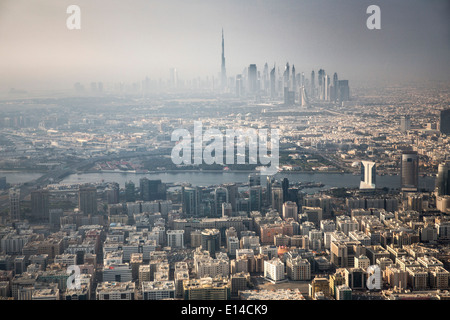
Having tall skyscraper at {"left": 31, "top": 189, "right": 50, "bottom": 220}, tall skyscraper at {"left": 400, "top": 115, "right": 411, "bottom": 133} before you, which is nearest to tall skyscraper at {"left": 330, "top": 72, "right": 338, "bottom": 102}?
tall skyscraper at {"left": 400, "top": 115, "right": 411, "bottom": 133}

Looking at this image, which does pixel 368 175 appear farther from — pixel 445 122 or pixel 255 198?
pixel 255 198

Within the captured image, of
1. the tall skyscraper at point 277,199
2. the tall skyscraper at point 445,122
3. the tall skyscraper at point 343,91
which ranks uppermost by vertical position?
the tall skyscraper at point 343,91

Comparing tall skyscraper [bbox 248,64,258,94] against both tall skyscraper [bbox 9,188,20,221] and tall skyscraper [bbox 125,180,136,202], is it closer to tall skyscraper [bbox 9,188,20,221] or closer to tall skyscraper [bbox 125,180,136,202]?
tall skyscraper [bbox 125,180,136,202]

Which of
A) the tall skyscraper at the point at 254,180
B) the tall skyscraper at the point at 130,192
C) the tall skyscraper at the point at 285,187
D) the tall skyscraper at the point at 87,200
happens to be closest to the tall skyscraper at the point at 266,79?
the tall skyscraper at the point at 254,180

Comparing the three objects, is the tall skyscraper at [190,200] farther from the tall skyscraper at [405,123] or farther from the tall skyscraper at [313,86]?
the tall skyscraper at [405,123]

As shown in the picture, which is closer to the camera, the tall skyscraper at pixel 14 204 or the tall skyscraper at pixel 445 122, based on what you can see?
the tall skyscraper at pixel 14 204
